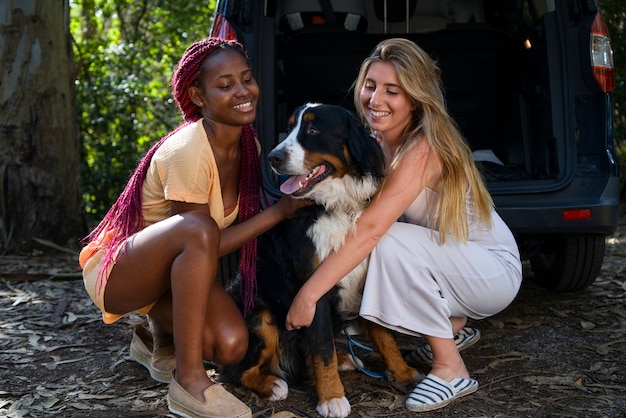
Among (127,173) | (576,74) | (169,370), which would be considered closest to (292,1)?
(576,74)

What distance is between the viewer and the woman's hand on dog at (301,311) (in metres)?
2.78

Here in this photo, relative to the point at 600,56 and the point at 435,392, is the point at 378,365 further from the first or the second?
the point at 600,56

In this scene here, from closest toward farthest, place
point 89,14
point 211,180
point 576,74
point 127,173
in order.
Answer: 1. point 211,180
2. point 576,74
3. point 127,173
4. point 89,14

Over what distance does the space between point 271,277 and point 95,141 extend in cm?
501

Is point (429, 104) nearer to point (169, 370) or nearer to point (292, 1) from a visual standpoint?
point (169, 370)

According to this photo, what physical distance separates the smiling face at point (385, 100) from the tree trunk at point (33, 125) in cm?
328

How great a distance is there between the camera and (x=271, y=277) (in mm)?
2984

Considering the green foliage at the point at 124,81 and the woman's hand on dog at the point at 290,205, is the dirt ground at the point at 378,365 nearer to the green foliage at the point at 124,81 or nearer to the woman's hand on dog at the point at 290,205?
the woman's hand on dog at the point at 290,205

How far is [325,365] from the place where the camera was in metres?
2.78

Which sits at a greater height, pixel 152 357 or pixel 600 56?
pixel 600 56

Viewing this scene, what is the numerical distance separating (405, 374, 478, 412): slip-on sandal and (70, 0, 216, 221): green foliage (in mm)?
4250

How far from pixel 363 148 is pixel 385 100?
29 cm

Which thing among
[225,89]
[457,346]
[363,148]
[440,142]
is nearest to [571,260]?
[457,346]

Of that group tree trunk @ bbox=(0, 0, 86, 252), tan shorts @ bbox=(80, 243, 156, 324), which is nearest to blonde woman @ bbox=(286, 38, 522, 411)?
tan shorts @ bbox=(80, 243, 156, 324)
